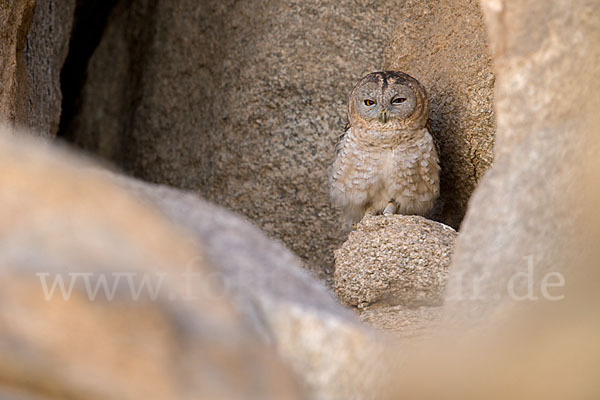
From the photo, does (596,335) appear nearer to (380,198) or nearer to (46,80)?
(380,198)

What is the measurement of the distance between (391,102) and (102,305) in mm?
2902

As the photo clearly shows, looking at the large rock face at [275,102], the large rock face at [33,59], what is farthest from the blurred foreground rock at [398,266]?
the large rock face at [33,59]

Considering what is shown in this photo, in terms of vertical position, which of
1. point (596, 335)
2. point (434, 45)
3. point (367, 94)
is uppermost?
point (434, 45)

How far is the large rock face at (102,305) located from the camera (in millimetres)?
1540

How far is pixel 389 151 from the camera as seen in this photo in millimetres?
4281

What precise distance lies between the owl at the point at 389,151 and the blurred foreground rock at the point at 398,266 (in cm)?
62

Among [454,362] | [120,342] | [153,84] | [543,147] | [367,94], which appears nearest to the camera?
[120,342]

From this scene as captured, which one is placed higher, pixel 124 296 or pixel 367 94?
pixel 367 94

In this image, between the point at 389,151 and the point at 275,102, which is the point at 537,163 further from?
the point at 275,102

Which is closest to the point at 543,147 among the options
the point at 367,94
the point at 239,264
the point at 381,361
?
the point at 381,361

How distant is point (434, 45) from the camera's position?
15.0 feet

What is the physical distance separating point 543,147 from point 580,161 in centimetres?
11

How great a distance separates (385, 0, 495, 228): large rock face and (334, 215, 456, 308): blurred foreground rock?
792mm

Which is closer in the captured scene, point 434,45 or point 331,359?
point 331,359
